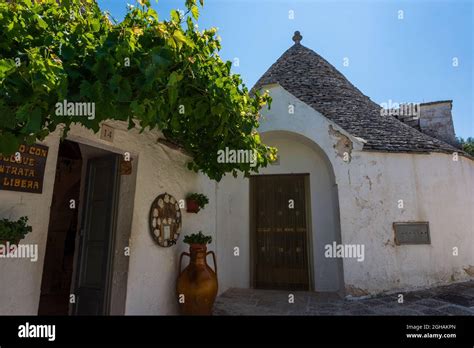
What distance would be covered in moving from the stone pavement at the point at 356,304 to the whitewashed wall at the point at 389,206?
11.6 inches

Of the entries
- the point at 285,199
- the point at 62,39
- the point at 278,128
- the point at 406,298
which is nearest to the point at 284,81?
the point at 278,128

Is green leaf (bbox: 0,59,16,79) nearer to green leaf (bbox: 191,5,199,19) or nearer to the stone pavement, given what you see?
green leaf (bbox: 191,5,199,19)

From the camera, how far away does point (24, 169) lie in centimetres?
295

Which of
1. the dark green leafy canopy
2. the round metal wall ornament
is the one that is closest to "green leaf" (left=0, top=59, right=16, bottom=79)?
the dark green leafy canopy

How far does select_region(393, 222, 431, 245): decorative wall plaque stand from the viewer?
6.02m

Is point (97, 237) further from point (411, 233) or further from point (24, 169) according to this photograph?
point (411, 233)

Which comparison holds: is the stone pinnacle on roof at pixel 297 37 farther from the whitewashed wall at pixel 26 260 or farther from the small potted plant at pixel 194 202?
the whitewashed wall at pixel 26 260

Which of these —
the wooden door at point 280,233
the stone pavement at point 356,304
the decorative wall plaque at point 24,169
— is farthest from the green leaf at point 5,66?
the wooden door at point 280,233

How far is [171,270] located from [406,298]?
171 inches

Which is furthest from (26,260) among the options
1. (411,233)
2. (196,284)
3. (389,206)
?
(411,233)

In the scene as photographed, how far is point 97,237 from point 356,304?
462 centimetres

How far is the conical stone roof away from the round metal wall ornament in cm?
430

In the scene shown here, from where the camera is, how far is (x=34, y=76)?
1803 millimetres
